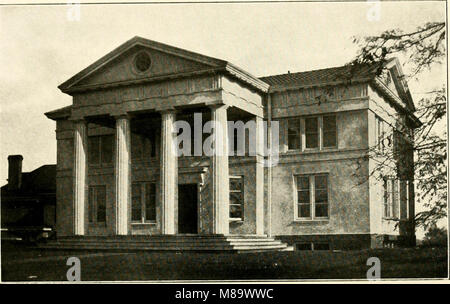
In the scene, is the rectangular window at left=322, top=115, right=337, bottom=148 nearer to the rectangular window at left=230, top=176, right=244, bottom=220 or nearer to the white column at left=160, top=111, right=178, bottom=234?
the rectangular window at left=230, top=176, right=244, bottom=220

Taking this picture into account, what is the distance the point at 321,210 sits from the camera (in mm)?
25016

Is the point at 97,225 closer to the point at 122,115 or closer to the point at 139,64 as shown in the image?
the point at 122,115

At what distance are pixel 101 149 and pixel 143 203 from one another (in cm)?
384

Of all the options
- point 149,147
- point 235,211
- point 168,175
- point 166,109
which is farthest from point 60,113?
point 235,211

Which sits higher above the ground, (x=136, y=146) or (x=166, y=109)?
(x=166, y=109)

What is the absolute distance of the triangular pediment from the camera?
2325cm

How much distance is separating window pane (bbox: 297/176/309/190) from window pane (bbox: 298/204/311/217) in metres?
0.74

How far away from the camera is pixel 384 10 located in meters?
15.6

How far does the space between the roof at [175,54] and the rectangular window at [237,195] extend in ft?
13.1

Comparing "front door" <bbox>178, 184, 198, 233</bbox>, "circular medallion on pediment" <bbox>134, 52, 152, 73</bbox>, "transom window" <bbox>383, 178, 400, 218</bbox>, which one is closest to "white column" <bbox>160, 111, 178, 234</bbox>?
"circular medallion on pediment" <bbox>134, 52, 152, 73</bbox>

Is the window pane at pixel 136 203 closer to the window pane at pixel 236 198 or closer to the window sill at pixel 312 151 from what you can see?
the window pane at pixel 236 198

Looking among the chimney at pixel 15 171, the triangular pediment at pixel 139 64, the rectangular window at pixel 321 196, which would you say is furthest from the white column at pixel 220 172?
the chimney at pixel 15 171

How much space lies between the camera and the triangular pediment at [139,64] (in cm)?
2325

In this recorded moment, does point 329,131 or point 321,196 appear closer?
point 321,196
